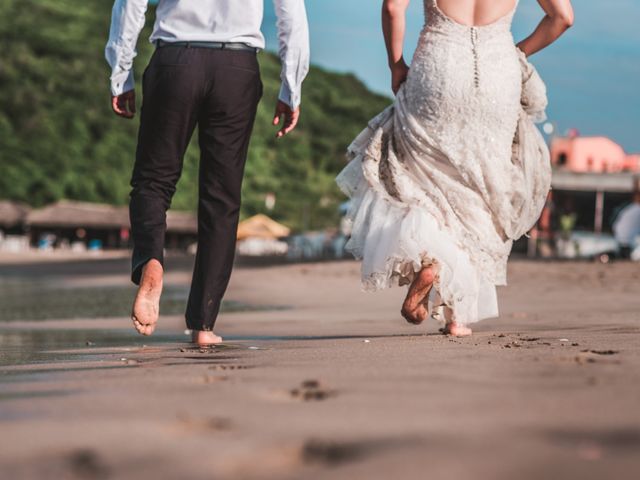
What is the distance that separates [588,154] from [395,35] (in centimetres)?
6273

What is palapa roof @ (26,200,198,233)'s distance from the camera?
72.5 meters

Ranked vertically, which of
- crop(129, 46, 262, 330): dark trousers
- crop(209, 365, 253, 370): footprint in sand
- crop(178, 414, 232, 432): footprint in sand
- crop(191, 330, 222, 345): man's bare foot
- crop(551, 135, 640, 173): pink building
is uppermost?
crop(551, 135, 640, 173): pink building

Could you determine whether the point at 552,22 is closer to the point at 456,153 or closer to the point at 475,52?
the point at 475,52

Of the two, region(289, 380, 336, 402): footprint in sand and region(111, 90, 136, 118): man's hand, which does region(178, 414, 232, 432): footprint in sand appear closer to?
region(289, 380, 336, 402): footprint in sand

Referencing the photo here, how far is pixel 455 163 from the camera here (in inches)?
204

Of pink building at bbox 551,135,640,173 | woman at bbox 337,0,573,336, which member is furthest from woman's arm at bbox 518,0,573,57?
pink building at bbox 551,135,640,173

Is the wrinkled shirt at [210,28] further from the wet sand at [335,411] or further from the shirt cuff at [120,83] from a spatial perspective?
the wet sand at [335,411]

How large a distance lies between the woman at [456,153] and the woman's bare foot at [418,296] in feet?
0.41

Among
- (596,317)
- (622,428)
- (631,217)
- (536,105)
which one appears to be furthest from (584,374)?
(631,217)

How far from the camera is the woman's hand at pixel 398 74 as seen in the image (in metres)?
5.42

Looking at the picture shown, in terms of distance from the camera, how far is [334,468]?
1.83 m

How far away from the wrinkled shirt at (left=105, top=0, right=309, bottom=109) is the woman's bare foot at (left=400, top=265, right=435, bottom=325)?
93 cm

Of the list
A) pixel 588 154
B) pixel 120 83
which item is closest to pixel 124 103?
pixel 120 83

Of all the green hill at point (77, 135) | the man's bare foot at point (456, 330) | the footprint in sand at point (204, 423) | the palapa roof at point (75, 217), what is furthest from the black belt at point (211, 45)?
the green hill at point (77, 135)
